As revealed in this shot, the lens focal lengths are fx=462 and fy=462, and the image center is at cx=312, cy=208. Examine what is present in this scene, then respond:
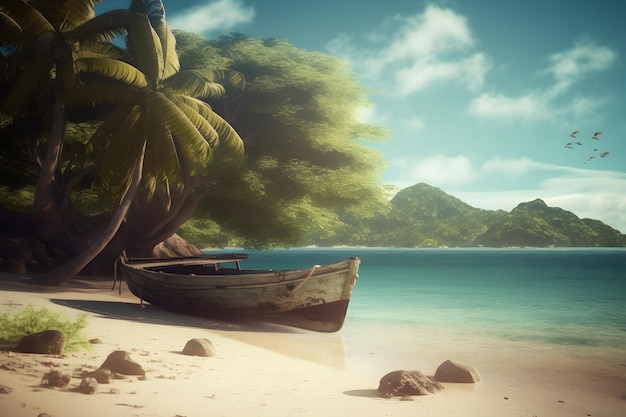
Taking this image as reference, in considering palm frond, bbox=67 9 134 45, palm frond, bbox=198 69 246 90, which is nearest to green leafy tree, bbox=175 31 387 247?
palm frond, bbox=198 69 246 90

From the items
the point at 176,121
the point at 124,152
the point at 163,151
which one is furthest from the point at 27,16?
the point at 163,151

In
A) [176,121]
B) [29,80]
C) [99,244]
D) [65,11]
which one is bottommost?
[99,244]

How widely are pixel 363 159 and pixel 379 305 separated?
6.78 metres

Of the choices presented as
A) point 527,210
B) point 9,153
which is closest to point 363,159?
point 9,153

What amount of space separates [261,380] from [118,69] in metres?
11.1

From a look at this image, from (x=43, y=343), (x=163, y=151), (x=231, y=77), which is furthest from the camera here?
(x=231, y=77)

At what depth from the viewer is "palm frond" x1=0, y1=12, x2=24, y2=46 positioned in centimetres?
1341

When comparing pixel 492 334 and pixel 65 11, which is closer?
pixel 492 334

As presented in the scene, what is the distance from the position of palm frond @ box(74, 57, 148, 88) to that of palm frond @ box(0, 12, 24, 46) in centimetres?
181

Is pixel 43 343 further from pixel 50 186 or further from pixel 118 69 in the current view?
pixel 50 186

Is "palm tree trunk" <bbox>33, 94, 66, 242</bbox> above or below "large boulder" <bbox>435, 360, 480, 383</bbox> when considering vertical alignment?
above

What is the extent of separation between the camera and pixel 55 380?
4.51 meters

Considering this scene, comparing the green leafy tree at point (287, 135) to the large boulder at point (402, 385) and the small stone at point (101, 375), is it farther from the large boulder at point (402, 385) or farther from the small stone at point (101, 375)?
the small stone at point (101, 375)

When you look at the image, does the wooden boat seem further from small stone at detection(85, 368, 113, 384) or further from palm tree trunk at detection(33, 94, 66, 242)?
palm tree trunk at detection(33, 94, 66, 242)
